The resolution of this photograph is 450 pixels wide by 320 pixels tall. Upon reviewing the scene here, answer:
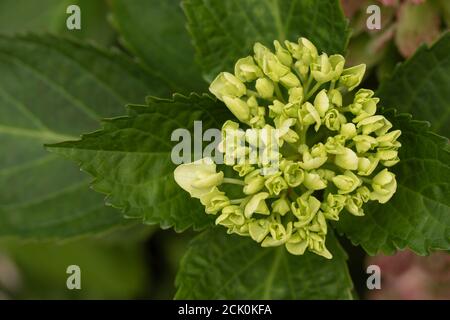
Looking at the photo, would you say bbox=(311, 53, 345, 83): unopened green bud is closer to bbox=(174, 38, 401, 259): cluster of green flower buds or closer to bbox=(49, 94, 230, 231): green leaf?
bbox=(174, 38, 401, 259): cluster of green flower buds

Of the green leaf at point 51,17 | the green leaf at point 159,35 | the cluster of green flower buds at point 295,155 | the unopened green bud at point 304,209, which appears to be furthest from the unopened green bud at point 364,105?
the green leaf at point 51,17

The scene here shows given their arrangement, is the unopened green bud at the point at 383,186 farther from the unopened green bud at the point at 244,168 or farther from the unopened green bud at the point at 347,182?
the unopened green bud at the point at 244,168

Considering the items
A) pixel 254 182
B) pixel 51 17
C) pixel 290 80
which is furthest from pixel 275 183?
pixel 51 17

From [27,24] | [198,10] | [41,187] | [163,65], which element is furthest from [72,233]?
[27,24]

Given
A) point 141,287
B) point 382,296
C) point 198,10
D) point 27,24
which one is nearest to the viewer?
point 198,10
